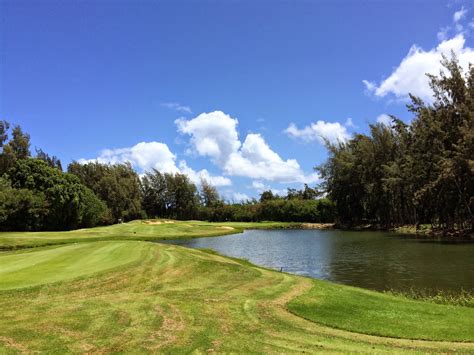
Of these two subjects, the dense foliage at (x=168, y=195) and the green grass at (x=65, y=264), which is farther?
the dense foliage at (x=168, y=195)

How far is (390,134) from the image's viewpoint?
79.4 metres

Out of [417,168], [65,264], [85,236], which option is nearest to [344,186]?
[417,168]

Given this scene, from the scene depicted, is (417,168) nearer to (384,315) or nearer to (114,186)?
(384,315)

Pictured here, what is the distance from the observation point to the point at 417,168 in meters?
60.6

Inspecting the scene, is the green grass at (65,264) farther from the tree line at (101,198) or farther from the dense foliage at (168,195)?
the dense foliage at (168,195)

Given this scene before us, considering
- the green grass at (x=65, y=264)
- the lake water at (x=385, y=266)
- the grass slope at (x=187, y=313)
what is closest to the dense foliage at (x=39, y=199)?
the lake water at (x=385, y=266)

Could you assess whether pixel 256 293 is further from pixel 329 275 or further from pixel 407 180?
pixel 407 180

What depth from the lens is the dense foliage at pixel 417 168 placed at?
2058 inches

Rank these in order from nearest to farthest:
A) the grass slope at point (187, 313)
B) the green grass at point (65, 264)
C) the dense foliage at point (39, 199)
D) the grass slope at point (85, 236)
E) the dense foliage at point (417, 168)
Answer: the grass slope at point (187, 313) < the green grass at point (65, 264) < the grass slope at point (85, 236) < the dense foliage at point (417, 168) < the dense foliage at point (39, 199)

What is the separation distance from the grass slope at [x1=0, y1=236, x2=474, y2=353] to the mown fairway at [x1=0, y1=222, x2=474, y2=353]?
0.03m

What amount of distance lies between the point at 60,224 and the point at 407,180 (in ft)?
187

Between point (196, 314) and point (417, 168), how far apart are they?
5676 centimetres

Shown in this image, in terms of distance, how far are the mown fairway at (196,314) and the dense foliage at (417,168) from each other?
120 feet

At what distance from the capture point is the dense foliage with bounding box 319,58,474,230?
172 feet
